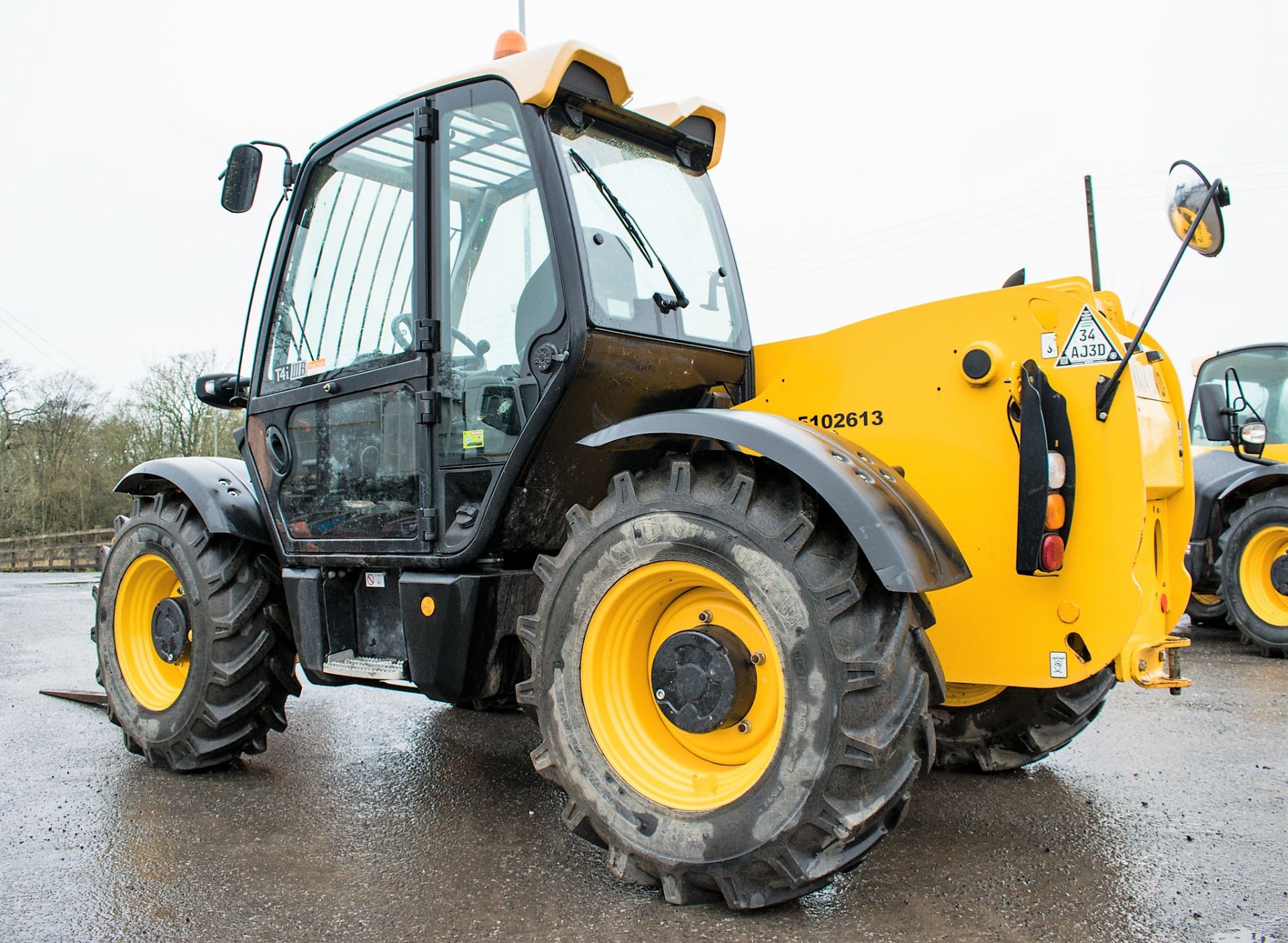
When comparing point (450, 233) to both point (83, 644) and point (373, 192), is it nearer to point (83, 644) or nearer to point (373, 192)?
point (373, 192)

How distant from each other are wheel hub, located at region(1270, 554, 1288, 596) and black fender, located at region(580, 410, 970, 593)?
6.00m

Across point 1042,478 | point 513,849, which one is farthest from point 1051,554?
point 513,849

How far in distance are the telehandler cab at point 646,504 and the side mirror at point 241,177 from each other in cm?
1

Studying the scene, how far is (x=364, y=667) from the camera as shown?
3.77 m

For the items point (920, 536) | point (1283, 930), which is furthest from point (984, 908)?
point (920, 536)

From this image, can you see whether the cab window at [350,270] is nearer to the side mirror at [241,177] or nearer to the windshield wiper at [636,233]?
the side mirror at [241,177]

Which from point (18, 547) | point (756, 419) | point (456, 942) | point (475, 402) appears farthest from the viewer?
point (18, 547)

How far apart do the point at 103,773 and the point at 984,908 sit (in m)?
3.66

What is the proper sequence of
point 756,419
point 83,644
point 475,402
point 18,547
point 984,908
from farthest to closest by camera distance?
point 18,547
point 83,644
point 475,402
point 756,419
point 984,908

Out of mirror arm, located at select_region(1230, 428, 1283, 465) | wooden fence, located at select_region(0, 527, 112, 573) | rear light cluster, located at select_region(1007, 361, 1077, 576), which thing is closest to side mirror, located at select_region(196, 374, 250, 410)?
rear light cluster, located at select_region(1007, 361, 1077, 576)

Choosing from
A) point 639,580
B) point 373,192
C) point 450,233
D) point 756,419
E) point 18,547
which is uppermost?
Answer: point 373,192

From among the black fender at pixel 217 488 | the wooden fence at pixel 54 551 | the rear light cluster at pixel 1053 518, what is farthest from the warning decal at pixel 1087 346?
the wooden fence at pixel 54 551

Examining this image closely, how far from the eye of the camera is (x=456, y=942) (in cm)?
250

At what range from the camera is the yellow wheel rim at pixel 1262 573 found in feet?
24.7
